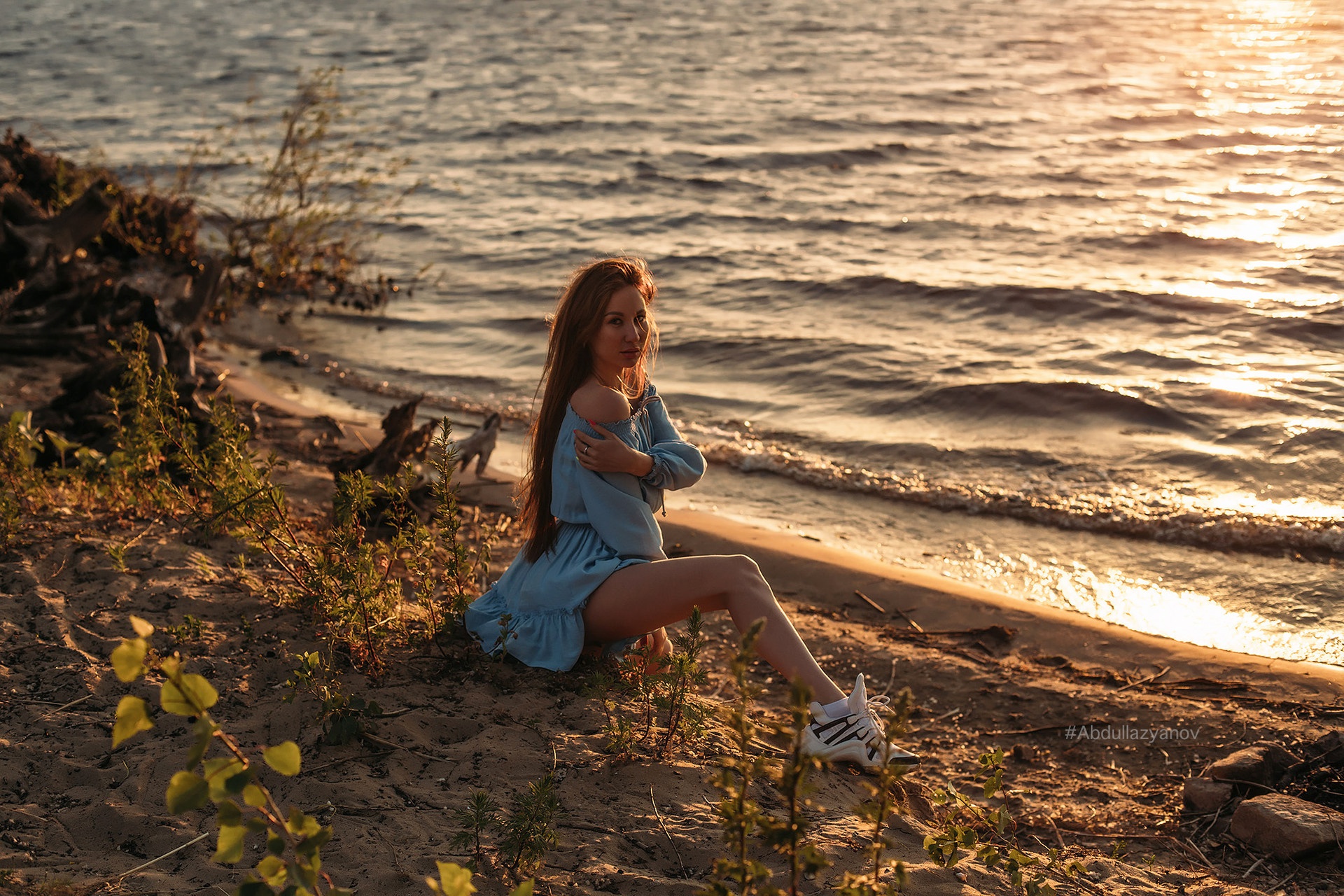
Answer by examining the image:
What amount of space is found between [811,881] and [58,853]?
1898 millimetres

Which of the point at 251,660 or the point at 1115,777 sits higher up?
the point at 251,660

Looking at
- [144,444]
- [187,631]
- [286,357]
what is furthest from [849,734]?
[286,357]

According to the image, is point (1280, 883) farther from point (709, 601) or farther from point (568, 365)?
point (568, 365)

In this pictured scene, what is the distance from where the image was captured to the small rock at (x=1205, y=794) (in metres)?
3.86

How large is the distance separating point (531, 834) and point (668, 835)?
459mm

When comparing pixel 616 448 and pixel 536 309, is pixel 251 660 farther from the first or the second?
pixel 536 309

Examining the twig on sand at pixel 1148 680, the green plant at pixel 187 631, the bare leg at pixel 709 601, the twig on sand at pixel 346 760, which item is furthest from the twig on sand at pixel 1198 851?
the green plant at pixel 187 631

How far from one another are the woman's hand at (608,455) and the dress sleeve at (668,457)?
0.08 m

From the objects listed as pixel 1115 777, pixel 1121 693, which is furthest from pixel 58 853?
pixel 1121 693

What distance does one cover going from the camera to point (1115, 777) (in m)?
4.27

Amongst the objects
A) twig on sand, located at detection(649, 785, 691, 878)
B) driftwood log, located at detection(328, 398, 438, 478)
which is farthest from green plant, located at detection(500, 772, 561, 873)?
driftwood log, located at detection(328, 398, 438, 478)

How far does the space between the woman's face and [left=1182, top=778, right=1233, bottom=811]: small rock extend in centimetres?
256

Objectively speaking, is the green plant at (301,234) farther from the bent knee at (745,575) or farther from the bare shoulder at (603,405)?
the bent knee at (745,575)

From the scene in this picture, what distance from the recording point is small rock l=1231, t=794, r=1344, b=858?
3.51 metres
